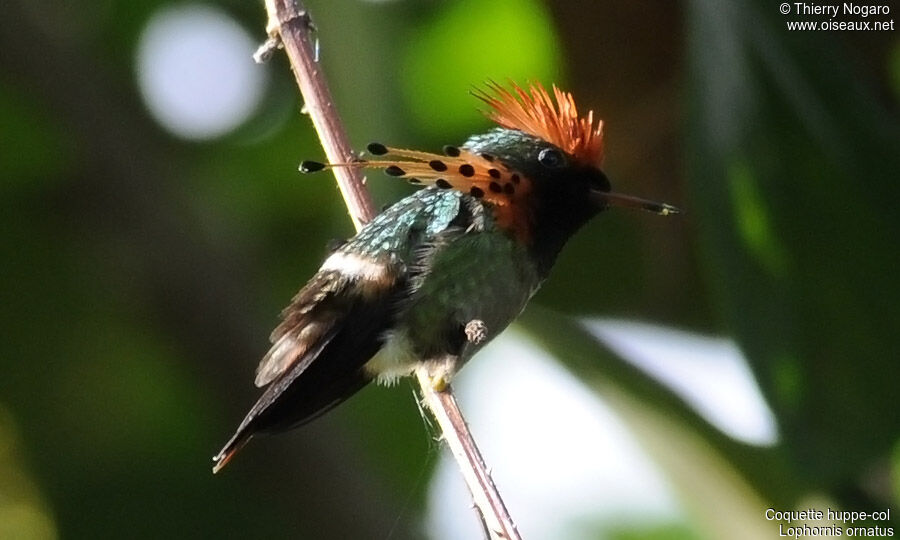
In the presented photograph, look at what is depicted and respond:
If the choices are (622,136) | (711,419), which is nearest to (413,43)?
(622,136)

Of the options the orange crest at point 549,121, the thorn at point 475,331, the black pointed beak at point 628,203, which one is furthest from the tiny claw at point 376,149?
the orange crest at point 549,121

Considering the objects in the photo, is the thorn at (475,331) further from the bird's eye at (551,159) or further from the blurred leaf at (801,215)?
the blurred leaf at (801,215)

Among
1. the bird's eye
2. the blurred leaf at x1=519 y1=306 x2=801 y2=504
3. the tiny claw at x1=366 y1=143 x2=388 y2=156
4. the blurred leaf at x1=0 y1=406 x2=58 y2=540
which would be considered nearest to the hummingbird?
the bird's eye

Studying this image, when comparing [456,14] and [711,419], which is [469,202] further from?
[456,14]

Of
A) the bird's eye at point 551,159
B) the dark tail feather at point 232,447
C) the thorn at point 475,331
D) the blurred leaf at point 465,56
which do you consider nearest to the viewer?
the dark tail feather at point 232,447

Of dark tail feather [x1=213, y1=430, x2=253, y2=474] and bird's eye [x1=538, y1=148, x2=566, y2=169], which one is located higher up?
bird's eye [x1=538, y1=148, x2=566, y2=169]

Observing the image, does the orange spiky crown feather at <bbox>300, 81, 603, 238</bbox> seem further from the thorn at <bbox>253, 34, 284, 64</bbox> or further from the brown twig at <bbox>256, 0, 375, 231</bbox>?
the thorn at <bbox>253, 34, 284, 64</bbox>

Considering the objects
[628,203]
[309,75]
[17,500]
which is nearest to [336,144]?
[309,75]
